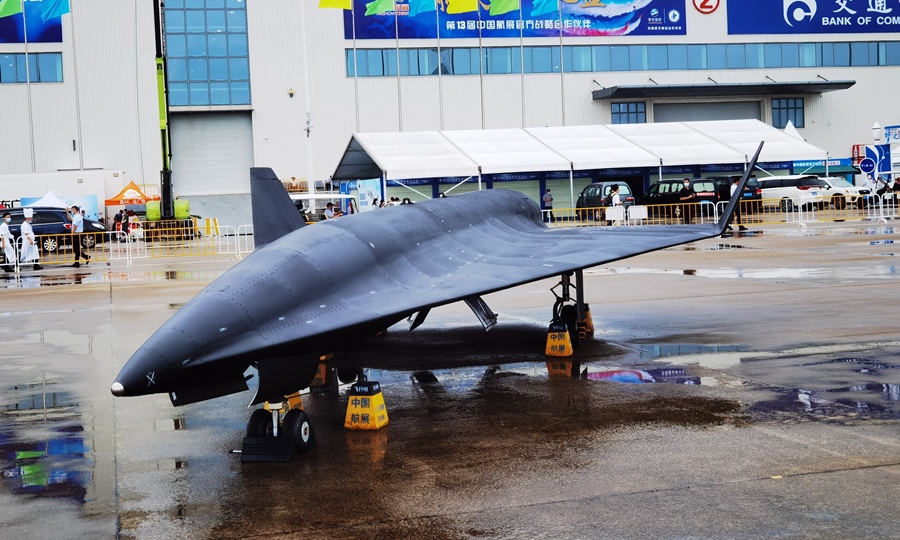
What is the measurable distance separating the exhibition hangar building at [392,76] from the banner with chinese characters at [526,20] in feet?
0.36

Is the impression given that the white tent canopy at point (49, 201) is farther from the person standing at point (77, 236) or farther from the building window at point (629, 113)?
the building window at point (629, 113)

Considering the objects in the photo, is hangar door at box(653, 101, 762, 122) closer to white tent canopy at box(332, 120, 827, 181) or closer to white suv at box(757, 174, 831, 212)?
white tent canopy at box(332, 120, 827, 181)

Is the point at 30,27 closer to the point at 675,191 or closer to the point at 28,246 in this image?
the point at 28,246

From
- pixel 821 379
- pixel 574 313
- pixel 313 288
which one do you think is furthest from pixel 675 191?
pixel 313 288

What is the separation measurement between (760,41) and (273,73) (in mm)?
37889

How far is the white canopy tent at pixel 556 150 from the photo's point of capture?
4822 centimetres

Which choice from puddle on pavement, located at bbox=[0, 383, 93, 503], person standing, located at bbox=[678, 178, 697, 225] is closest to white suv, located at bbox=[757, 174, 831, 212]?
person standing, located at bbox=[678, 178, 697, 225]

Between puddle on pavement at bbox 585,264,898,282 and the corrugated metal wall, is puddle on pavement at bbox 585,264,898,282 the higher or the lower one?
the lower one

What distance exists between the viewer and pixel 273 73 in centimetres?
6712

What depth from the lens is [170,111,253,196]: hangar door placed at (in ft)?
223

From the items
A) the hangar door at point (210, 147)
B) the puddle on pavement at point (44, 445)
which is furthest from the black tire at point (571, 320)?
the hangar door at point (210, 147)

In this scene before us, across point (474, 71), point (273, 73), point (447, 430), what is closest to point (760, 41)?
point (474, 71)

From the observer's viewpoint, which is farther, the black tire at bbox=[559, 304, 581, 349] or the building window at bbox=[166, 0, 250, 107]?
the building window at bbox=[166, 0, 250, 107]

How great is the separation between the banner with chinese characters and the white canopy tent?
1596 cm
